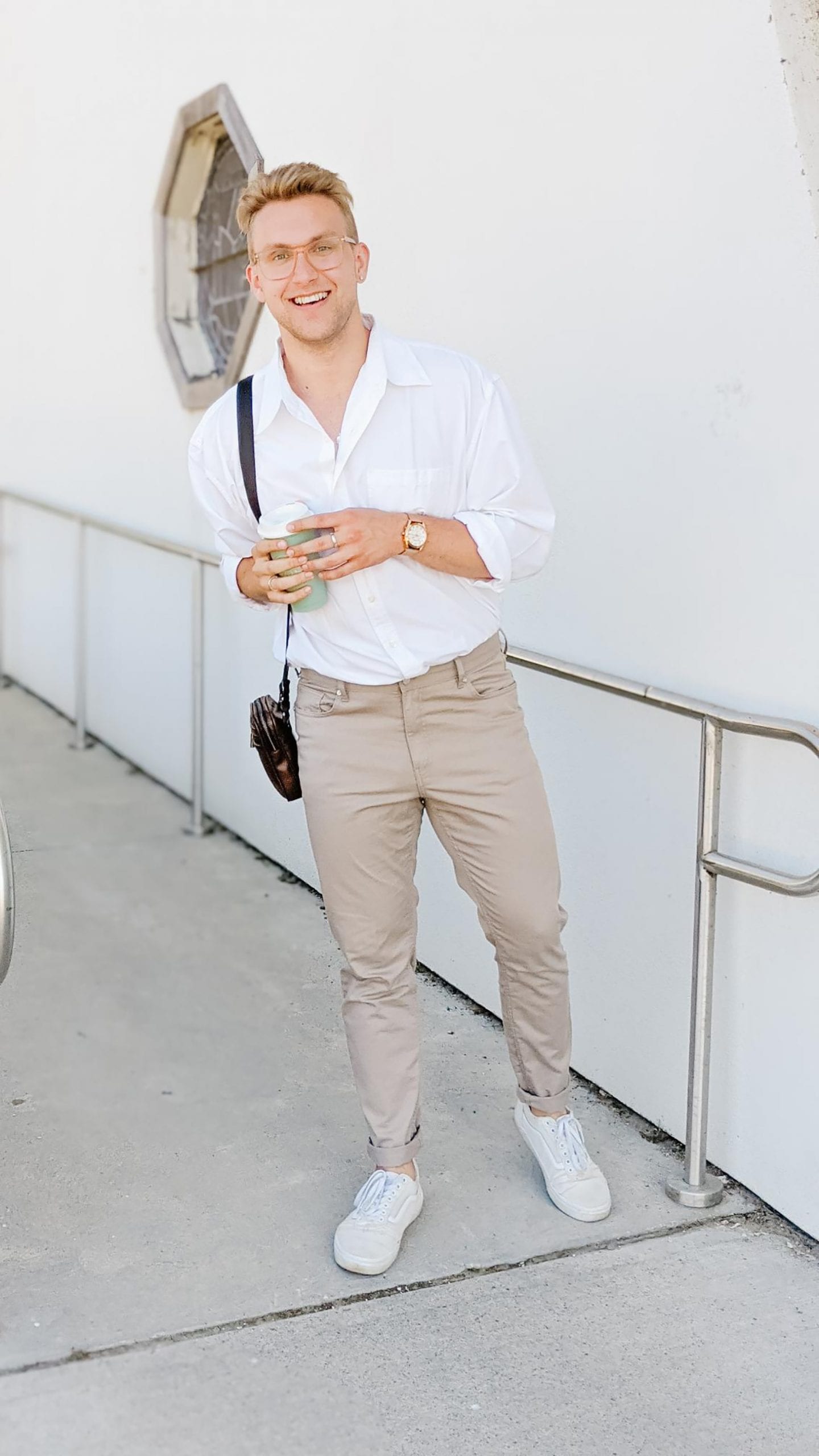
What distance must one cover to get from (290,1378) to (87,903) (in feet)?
6.87

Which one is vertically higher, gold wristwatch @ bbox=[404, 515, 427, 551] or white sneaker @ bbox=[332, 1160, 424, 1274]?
gold wristwatch @ bbox=[404, 515, 427, 551]

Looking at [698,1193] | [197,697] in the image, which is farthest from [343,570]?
[197,697]

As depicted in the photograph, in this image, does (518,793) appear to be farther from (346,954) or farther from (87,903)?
(87,903)

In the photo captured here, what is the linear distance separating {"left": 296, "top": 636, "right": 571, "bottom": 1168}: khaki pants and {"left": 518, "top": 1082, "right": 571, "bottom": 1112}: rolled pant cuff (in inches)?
4.9

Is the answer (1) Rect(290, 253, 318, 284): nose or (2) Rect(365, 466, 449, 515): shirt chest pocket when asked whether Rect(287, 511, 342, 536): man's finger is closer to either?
(2) Rect(365, 466, 449, 515): shirt chest pocket

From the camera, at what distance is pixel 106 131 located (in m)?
4.91

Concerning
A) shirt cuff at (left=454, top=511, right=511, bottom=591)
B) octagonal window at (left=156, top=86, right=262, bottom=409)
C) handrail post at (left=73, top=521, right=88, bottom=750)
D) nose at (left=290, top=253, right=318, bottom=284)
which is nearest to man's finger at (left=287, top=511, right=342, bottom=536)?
shirt cuff at (left=454, top=511, right=511, bottom=591)

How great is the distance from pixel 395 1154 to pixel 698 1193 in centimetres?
49

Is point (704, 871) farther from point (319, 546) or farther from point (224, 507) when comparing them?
point (224, 507)

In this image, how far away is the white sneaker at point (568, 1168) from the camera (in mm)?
2334

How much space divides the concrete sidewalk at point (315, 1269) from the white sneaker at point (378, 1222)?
0.03 metres

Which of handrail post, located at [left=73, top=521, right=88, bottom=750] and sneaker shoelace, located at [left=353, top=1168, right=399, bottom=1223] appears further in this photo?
handrail post, located at [left=73, top=521, right=88, bottom=750]

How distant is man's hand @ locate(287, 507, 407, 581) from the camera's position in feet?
6.51

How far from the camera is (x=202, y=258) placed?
14.9ft
